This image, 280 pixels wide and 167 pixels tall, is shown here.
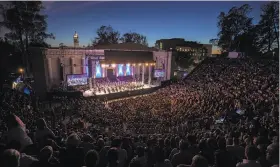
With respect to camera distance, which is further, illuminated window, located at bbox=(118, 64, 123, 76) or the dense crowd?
illuminated window, located at bbox=(118, 64, 123, 76)

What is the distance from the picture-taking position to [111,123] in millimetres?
13312

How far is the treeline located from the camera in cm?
3550

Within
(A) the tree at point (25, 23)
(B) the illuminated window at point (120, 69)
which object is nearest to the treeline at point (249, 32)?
(B) the illuminated window at point (120, 69)

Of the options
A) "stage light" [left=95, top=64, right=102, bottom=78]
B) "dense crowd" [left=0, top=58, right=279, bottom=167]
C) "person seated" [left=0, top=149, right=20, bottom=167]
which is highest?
"stage light" [left=95, top=64, right=102, bottom=78]

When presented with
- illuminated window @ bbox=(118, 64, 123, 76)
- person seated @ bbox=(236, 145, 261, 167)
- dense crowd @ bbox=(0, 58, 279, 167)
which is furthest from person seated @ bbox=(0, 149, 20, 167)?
illuminated window @ bbox=(118, 64, 123, 76)

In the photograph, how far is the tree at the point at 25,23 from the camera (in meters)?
29.2

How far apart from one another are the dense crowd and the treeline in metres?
12.7

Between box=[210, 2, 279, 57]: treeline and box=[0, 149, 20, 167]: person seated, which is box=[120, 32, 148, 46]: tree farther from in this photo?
box=[0, 149, 20, 167]: person seated

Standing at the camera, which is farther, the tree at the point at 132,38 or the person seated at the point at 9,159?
the tree at the point at 132,38

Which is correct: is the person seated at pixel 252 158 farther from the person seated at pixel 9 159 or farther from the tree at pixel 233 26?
the tree at pixel 233 26

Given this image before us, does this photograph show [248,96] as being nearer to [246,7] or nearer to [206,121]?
[206,121]

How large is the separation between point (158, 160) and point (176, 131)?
6.93 m

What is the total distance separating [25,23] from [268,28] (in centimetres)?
3957

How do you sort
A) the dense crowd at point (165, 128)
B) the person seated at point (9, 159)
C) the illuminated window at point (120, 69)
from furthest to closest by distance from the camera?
1. the illuminated window at point (120, 69)
2. the dense crowd at point (165, 128)
3. the person seated at point (9, 159)
